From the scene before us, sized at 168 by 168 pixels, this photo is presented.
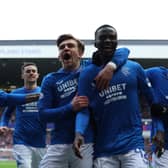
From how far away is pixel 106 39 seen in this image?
15.5 feet

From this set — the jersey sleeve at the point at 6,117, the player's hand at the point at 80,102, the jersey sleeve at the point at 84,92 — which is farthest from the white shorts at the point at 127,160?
the jersey sleeve at the point at 6,117

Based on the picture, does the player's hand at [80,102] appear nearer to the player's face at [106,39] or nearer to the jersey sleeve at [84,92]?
the jersey sleeve at [84,92]

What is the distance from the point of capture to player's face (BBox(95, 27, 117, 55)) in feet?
15.5

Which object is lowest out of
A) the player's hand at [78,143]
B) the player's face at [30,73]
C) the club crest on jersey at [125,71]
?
the player's hand at [78,143]

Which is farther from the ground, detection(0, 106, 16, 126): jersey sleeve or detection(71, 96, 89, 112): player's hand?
detection(0, 106, 16, 126): jersey sleeve

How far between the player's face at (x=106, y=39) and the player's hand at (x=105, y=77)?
0.50 ft

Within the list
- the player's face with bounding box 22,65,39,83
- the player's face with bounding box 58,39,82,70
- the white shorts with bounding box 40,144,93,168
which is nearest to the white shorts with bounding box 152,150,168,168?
the white shorts with bounding box 40,144,93,168

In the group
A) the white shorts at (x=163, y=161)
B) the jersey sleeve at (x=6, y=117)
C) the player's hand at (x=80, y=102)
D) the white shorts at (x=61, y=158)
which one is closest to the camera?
the player's hand at (x=80, y=102)

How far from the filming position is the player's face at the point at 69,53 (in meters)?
5.41

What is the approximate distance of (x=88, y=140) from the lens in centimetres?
507

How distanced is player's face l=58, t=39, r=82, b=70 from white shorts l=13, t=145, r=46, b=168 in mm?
3291

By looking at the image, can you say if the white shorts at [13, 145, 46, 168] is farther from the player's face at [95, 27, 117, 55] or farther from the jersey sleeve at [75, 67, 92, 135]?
the player's face at [95, 27, 117, 55]

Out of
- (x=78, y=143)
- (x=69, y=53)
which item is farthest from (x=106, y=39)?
(x=78, y=143)

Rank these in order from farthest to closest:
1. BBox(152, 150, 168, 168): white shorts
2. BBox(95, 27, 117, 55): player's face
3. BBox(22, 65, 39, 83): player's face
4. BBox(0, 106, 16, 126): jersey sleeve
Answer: BBox(0, 106, 16, 126): jersey sleeve → BBox(22, 65, 39, 83): player's face → BBox(152, 150, 168, 168): white shorts → BBox(95, 27, 117, 55): player's face
